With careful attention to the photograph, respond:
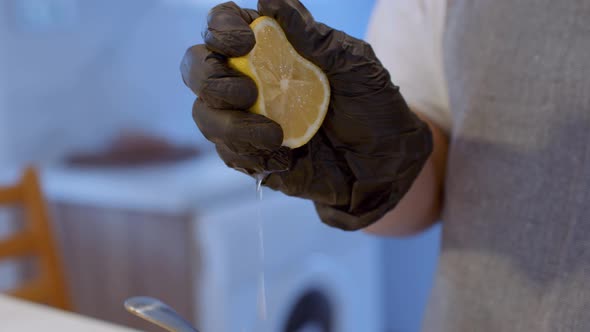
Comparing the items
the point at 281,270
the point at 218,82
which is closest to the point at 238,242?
the point at 281,270

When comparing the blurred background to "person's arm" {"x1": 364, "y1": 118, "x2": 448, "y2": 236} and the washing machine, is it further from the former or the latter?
"person's arm" {"x1": 364, "y1": 118, "x2": 448, "y2": 236}

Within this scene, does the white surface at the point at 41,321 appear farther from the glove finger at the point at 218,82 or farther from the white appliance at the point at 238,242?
the white appliance at the point at 238,242

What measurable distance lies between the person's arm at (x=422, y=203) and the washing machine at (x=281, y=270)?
0.51m

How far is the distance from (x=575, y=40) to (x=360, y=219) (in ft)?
0.83

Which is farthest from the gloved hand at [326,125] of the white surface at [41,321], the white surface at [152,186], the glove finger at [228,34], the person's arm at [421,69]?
the white surface at [152,186]

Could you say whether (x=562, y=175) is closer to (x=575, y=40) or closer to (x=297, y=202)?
(x=575, y=40)

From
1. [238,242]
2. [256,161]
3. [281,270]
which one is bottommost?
[281,270]

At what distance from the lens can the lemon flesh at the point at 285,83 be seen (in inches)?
17.8

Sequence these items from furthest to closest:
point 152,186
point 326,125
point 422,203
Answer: point 152,186 → point 422,203 → point 326,125

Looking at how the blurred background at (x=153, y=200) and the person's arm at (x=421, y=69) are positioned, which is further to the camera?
the blurred background at (x=153, y=200)

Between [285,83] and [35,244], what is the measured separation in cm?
104

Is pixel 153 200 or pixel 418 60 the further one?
pixel 153 200

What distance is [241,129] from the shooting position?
0.44 metres

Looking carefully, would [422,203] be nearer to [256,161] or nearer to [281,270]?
[256,161]
